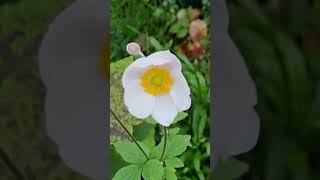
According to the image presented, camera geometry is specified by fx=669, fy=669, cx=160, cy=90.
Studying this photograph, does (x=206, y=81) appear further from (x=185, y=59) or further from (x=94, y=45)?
(x=94, y=45)

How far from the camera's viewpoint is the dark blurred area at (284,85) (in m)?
1.70

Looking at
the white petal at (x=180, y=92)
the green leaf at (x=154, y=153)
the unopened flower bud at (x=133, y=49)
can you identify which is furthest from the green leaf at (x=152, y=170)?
the unopened flower bud at (x=133, y=49)

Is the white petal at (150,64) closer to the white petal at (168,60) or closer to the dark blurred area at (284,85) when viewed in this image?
the white petal at (168,60)

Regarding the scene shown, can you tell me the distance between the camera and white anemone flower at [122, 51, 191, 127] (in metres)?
1.37

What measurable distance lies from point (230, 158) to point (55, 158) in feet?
1.40

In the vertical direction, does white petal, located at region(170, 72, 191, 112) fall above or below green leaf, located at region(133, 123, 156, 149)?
above

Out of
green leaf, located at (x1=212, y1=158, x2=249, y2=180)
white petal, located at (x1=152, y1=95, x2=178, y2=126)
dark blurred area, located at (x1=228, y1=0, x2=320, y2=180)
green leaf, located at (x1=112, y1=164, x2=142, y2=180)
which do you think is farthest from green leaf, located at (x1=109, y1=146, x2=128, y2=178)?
dark blurred area, located at (x1=228, y1=0, x2=320, y2=180)

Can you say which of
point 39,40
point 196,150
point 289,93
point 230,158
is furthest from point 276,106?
point 39,40

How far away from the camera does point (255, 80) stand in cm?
167

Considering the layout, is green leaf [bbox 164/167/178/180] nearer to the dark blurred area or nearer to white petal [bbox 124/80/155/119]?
white petal [bbox 124/80/155/119]

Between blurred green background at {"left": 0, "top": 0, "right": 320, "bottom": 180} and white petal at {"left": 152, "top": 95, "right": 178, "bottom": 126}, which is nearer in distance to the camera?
white petal at {"left": 152, "top": 95, "right": 178, "bottom": 126}

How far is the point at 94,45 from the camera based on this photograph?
145cm

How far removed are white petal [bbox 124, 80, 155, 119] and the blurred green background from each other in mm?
133

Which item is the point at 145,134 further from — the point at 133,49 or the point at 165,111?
the point at 133,49
